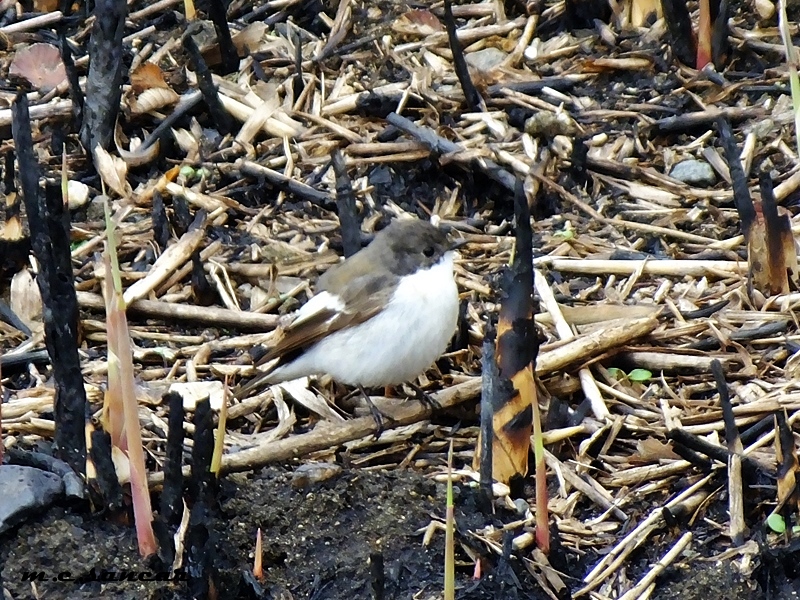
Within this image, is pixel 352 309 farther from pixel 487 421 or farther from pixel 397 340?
pixel 487 421

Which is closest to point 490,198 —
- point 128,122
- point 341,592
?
point 128,122

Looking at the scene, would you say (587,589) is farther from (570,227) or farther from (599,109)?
(599,109)

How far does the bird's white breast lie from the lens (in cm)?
503

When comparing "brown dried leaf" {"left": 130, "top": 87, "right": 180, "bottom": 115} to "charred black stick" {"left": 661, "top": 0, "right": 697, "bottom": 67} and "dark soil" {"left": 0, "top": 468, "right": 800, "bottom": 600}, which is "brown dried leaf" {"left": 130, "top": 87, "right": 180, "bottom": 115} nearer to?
"charred black stick" {"left": 661, "top": 0, "right": 697, "bottom": 67}

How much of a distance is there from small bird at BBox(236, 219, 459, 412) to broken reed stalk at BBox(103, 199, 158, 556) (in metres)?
1.31

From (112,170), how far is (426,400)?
2.57m

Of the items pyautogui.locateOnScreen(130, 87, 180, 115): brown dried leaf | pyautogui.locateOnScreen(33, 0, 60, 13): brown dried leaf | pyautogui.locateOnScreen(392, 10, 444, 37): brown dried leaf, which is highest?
pyautogui.locateOnScreen(33, 0, 60, 13): brown dried leaf

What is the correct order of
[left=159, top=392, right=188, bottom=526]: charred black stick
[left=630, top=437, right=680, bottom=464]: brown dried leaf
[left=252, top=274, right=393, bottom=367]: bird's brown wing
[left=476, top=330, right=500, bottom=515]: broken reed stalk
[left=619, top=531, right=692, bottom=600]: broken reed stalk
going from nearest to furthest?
1. [left=159, top=392, right=188, bottom=526]: charred black stick
2. [left=619, top=531, right=692, bottom=600]: broken reed stalk
3. [left=476, top=330, right=500, bottom=515]: broken reed stalk
4. [left=630, top=437, right=680, bottom=464]: brown dried leaf
5. [left=252, top=274, right=393, bottom=367]: bird's brown wing

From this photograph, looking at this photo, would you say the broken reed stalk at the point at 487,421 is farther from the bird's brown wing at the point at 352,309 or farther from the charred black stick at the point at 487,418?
the bird's brown wing at the point at 352,309

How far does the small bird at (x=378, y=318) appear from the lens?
199 inches

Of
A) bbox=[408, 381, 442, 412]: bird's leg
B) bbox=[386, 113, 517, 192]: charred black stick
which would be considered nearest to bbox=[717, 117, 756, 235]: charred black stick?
bbox=[386, 113, 517, 192]: charred black stick

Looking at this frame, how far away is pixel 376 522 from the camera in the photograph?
4070mm

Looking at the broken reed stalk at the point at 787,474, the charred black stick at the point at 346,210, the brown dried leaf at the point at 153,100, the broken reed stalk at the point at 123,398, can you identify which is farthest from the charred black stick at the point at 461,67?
the broken reed stalk at the point at 787,474

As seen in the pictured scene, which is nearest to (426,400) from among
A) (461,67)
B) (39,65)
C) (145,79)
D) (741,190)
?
(741,190)
